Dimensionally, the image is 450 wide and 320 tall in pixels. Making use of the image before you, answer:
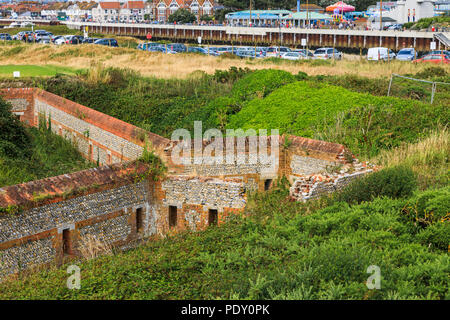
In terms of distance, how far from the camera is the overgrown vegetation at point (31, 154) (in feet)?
59.6

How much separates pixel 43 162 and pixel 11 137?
2.04 meters

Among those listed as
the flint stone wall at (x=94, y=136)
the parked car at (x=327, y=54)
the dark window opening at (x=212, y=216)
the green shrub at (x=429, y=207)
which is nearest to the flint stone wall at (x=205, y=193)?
the dark window opening at (x=212, y=216)

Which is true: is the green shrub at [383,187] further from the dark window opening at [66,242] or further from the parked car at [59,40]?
the parked car at [59,40]

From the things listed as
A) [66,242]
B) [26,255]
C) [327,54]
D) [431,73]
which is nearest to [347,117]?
[66,242]

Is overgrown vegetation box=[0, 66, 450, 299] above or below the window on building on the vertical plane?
above

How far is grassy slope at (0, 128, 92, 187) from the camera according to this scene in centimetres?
1762

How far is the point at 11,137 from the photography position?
843 inches

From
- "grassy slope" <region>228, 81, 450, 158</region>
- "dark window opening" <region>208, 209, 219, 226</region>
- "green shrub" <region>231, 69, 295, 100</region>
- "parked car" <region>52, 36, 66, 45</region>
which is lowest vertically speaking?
"dark window opening" <region>208, 209, 219, 226</region>

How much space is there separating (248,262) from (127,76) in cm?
2187

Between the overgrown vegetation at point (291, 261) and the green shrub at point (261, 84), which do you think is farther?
the green shrub at point (261, 84)

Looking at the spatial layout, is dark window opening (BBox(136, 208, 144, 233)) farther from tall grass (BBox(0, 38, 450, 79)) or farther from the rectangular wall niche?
tall grass (BBox(0, 38, 450, 79))

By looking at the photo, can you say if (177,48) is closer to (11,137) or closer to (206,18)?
(11,137)

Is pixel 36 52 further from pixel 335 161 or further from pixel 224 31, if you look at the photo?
pixel 224 31

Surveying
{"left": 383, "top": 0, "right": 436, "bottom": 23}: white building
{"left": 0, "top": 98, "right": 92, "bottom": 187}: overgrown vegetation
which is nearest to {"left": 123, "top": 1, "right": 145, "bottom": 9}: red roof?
{"left": 383, "top": 0, "right": 436, "bottom": 23}: white building
